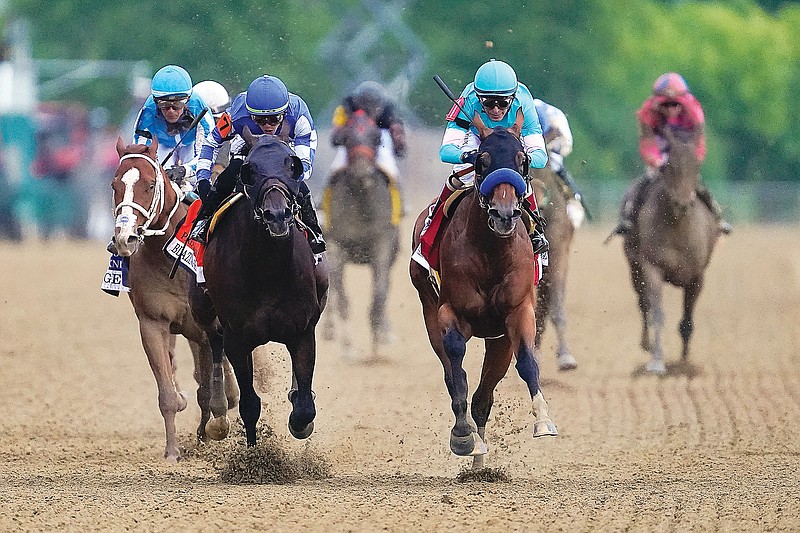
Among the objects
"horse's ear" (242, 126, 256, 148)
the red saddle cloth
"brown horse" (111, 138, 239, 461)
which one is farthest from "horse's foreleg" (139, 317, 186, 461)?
"horse's ear" (242, 126, 256, 148)

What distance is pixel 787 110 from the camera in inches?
1804

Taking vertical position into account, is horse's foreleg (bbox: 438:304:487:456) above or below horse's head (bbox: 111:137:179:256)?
below

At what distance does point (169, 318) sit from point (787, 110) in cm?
3882

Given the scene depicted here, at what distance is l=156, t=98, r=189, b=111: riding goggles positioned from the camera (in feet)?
32.2

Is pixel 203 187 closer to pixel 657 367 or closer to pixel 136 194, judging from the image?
pixel 136 194

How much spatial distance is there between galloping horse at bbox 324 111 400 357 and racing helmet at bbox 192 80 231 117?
11.4 ft

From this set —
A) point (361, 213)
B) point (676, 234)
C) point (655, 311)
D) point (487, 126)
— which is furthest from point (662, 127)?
point (487, 126)

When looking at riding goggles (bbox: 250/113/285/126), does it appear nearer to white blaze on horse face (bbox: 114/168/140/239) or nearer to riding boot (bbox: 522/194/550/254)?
white blaze on horse face (bbox: 114/168/140/239)

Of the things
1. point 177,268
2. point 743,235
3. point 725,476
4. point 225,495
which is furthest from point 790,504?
point 743,235

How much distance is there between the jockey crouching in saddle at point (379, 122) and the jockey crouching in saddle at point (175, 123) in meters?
3.91

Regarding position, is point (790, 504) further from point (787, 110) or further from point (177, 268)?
point (787, 110)

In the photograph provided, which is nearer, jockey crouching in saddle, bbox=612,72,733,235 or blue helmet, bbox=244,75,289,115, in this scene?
blue helmet, bbox=244,75,289,115

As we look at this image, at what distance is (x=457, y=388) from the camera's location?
8.29 m

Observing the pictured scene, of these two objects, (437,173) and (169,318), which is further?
(437,173)
